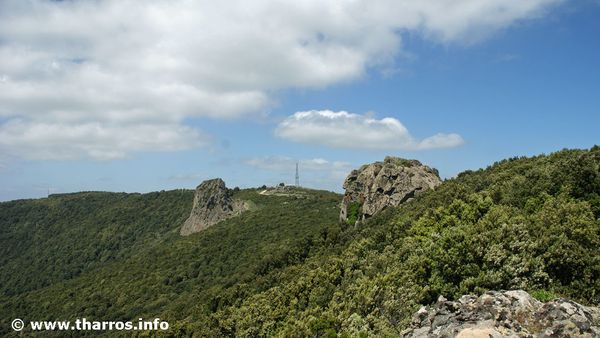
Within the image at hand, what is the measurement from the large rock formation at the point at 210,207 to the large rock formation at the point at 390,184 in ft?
274

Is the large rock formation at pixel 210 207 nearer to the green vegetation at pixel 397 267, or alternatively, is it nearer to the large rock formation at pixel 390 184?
the green vegetation at pixel 397 267

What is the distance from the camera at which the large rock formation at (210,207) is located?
146 m

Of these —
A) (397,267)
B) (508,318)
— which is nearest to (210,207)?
(397,267)

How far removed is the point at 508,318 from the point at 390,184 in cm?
4939

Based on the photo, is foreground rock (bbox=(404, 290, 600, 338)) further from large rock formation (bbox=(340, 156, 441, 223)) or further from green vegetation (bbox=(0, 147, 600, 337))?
large rock formation (bbox=(340, 156, 441, 223))

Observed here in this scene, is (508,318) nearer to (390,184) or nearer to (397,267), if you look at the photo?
(397,267)

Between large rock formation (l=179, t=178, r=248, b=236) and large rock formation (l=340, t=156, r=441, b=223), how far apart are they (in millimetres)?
83385

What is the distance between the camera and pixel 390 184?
66.3m

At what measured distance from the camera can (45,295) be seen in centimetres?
10700

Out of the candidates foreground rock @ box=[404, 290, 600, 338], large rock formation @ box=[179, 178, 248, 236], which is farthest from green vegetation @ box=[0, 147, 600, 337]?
large rock formation @ box=[179, 178, 248, 236]

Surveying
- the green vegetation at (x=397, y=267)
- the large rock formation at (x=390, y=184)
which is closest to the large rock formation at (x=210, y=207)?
the green vegetation at (x=397, y=267)

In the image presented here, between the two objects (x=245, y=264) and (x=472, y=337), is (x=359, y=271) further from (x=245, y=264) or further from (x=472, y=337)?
(x=245, y=264)

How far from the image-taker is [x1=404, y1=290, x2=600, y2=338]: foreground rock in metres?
15.9

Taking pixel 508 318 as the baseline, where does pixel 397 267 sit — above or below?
below
